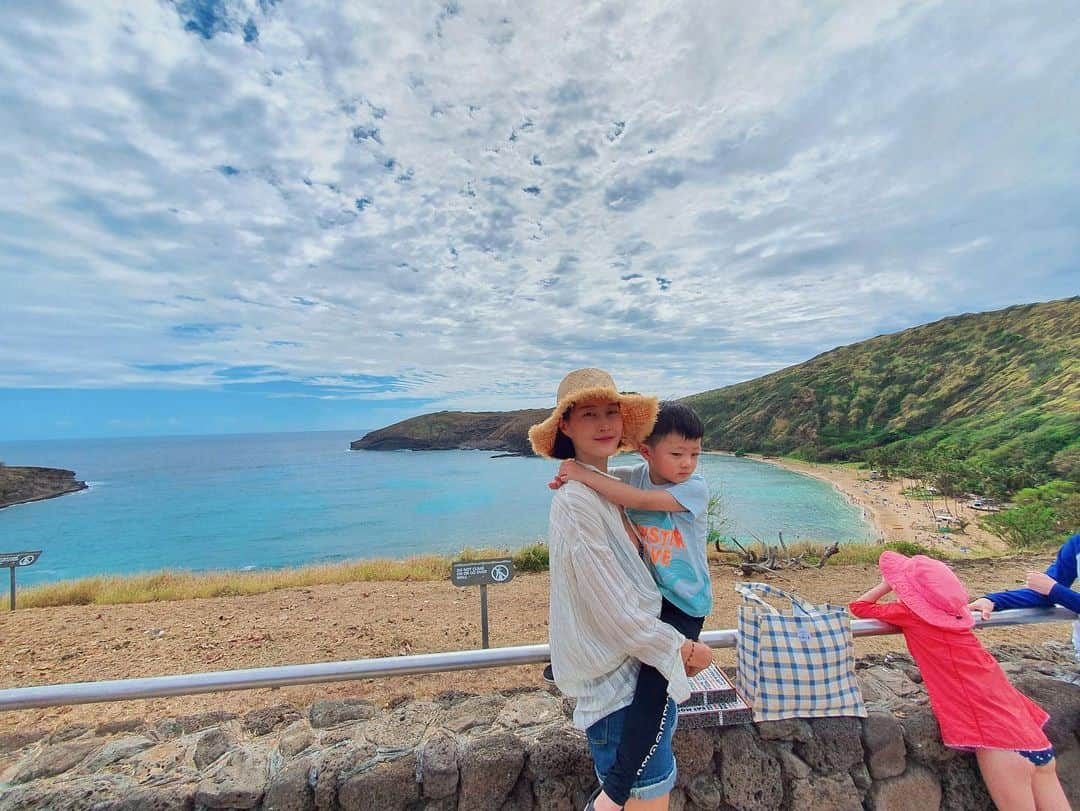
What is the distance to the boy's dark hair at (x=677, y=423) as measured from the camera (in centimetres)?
139

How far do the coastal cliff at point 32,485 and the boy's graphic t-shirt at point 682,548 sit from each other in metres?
65.5

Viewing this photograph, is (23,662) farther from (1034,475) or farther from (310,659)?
(1034,475)

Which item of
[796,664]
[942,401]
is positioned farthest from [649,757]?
[942,401]

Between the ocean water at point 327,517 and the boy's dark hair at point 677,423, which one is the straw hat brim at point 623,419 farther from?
the ocean water at point 327,517

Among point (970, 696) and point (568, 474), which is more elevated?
point (568, 474)

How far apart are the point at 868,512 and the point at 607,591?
30.9 m

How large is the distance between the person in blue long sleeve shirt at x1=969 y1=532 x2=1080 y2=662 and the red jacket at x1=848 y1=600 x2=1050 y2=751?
143 mm

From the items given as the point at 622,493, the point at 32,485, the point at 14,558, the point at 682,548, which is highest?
the point at 622,493

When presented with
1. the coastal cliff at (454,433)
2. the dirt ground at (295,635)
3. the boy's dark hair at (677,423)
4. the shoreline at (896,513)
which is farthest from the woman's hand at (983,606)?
the coastal cliff at (454,433)

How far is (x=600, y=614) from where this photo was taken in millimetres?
1073

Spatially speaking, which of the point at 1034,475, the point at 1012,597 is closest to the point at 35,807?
the point at 1012,597

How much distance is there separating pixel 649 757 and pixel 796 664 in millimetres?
644

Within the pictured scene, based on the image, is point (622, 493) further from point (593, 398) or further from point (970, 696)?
point (970, 696)

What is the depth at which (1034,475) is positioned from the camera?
2642cm
